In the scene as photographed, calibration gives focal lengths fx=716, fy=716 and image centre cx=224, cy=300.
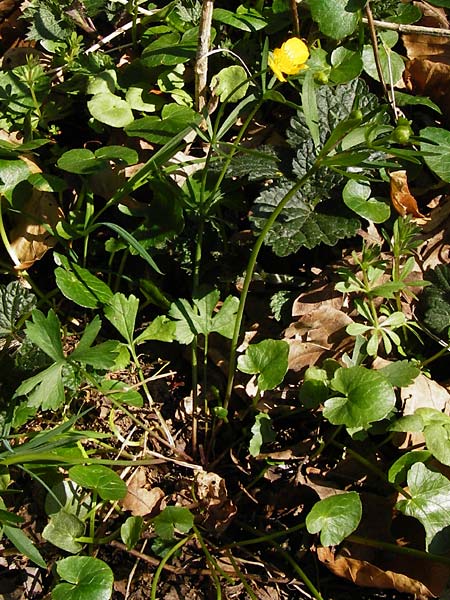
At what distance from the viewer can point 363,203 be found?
1.90 metres

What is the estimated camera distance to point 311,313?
1942 mm

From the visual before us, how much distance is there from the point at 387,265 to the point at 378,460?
0.56 meters

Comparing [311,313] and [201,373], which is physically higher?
[311,313]

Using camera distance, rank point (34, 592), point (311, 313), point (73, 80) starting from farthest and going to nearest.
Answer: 1. point (73, 80)
2. point (311, 313)
3. point (34, 592)

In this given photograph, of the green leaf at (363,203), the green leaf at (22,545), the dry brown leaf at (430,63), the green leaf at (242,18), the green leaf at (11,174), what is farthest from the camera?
the dry brown leaf at (430,63)

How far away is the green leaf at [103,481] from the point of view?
1608 millimetres

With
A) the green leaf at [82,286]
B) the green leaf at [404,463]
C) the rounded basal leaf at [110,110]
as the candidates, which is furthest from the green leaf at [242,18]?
the green leaf at [404,463]

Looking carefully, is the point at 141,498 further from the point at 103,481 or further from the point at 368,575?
the point at 368,575

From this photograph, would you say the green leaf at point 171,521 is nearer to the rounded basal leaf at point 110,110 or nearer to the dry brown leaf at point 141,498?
the dry brown leaf at point 141,498

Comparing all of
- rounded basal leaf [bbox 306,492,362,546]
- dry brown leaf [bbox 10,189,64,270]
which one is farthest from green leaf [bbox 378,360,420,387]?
dry brown leaf [bbox 10,189,64,270]

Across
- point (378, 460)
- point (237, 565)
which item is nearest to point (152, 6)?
point (378, 460)

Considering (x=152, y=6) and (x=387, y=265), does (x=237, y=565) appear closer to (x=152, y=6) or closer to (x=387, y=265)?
(x=387, y=265)

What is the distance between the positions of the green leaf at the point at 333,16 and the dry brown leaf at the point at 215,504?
→ 129 cm

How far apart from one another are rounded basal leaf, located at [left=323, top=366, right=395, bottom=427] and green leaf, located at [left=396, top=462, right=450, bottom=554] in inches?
6.0
